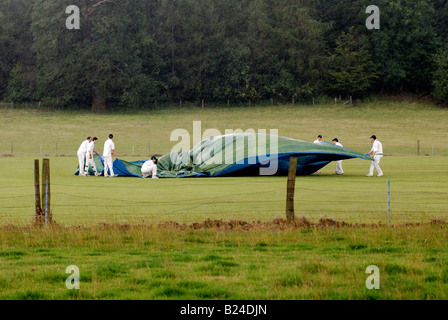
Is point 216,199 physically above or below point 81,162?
below

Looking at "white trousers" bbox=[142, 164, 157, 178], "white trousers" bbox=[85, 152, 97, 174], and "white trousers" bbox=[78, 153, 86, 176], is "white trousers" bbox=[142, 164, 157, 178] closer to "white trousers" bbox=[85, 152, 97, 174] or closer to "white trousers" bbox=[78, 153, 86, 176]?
"white trousers" bbox=[85, 152, 97, 174]

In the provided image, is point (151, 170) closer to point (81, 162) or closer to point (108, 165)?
point (108, 165)

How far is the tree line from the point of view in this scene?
6931 cm

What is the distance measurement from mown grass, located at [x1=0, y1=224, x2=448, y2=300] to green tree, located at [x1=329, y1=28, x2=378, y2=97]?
66.2m

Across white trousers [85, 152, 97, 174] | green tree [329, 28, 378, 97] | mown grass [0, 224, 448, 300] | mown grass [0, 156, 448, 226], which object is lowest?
→ mown grass [0, 156, 448, 226]

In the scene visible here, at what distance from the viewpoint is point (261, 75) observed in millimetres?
75688

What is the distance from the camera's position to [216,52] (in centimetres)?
7581

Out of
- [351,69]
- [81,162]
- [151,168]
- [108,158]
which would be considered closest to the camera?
[151,168]

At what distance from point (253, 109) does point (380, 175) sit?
157ft

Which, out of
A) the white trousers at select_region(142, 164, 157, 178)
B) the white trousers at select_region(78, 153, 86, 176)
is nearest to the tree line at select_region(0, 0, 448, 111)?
the white trousers at select_region(78, 153, 86, 176)

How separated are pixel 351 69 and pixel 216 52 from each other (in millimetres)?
16655

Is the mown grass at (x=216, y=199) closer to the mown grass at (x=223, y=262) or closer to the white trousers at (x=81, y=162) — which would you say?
the white trousers at (x=81, y=162)

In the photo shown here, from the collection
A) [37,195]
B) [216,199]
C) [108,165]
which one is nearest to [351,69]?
[108,165]

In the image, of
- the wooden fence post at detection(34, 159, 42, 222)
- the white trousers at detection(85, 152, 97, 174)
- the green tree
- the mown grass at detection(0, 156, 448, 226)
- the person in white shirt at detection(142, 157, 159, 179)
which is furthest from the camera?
the green tree
